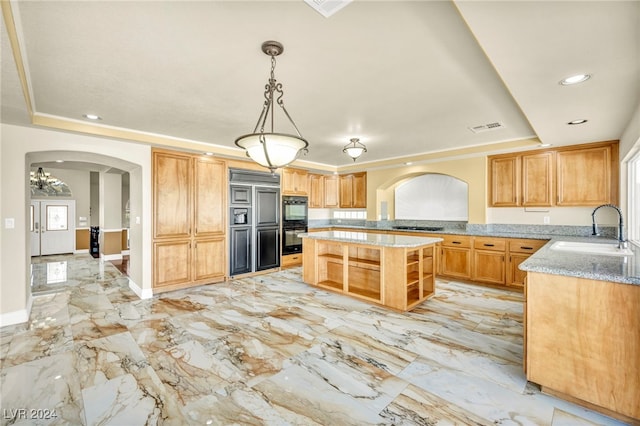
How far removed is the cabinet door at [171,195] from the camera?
14.5 ft

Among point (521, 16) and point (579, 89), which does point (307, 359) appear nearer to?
point (521, 16)

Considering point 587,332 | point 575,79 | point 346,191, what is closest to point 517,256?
point 587,332

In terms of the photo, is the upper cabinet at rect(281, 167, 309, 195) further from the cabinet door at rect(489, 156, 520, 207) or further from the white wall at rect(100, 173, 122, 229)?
the white wall at rect(100, 173, 122, 229)

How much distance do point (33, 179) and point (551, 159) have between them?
12.2 metres

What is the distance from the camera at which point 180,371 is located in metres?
2.31

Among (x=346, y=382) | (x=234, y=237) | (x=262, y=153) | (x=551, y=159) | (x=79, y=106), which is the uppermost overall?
(x=79, y=106)

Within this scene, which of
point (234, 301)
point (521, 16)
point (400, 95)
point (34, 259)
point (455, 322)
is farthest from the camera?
point (34, 259)

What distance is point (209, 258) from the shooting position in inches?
198

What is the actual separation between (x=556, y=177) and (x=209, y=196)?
5.74 metres

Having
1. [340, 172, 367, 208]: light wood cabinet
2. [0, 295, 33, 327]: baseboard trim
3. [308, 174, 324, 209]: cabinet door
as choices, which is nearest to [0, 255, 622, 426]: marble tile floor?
[0, 295, 33, 327]: baseboard trim

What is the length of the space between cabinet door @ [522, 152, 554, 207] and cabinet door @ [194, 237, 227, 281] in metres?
5.36

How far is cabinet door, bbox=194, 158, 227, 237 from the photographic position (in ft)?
16.0

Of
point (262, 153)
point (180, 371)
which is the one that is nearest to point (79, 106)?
point (262, 153)

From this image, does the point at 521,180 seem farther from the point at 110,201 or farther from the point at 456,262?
the point at 110,201
